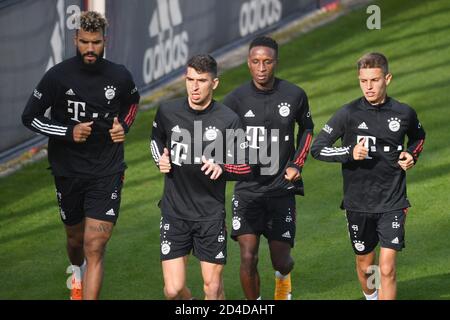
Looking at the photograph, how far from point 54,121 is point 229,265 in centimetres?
257

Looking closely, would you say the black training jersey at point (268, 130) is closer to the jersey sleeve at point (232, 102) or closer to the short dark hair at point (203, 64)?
the jersey sleeve at point (232, 102)

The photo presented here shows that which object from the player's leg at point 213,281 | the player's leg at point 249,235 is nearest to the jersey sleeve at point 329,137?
the player's leg at point 249,235

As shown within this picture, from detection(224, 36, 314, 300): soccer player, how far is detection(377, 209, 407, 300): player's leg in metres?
0.82

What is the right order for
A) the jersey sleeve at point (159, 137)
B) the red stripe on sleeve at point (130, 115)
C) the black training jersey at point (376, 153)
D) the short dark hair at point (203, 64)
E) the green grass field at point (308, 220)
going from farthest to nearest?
1. the green grass field at point (308, 220)
2. the red stripe on sleeve at point (130, 115)
3. the black training jersey at point (376, 153)
4. the jersey sleeve at point (159, 137)
5. the short dark hair at point (203, 64)

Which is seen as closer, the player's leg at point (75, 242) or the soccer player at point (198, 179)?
the soccer player at point (198, 179)

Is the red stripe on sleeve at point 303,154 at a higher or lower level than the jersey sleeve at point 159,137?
lower

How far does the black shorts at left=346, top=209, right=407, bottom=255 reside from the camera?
1108 centimetres

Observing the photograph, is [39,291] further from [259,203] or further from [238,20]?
[238,20]

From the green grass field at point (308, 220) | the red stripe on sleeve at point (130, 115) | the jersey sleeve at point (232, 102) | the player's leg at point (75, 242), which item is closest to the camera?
the jersey sleeve at point (232, 102)

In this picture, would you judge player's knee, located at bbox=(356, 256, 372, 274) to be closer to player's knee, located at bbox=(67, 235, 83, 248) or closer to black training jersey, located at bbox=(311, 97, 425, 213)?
black training jersey, located at bbox=(311, 97, 425, 213)

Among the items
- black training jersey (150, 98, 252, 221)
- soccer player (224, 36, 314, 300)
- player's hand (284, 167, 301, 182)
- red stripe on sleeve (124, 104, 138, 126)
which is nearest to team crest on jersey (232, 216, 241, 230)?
soccer player (224, 36, 314, 300)

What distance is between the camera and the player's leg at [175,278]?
10.6 meters

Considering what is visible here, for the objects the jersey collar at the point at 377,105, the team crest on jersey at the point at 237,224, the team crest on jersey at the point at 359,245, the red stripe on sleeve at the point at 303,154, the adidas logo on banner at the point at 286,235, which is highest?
the jersey collar at the point at 377,105

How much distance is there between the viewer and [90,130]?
37.0 feet
